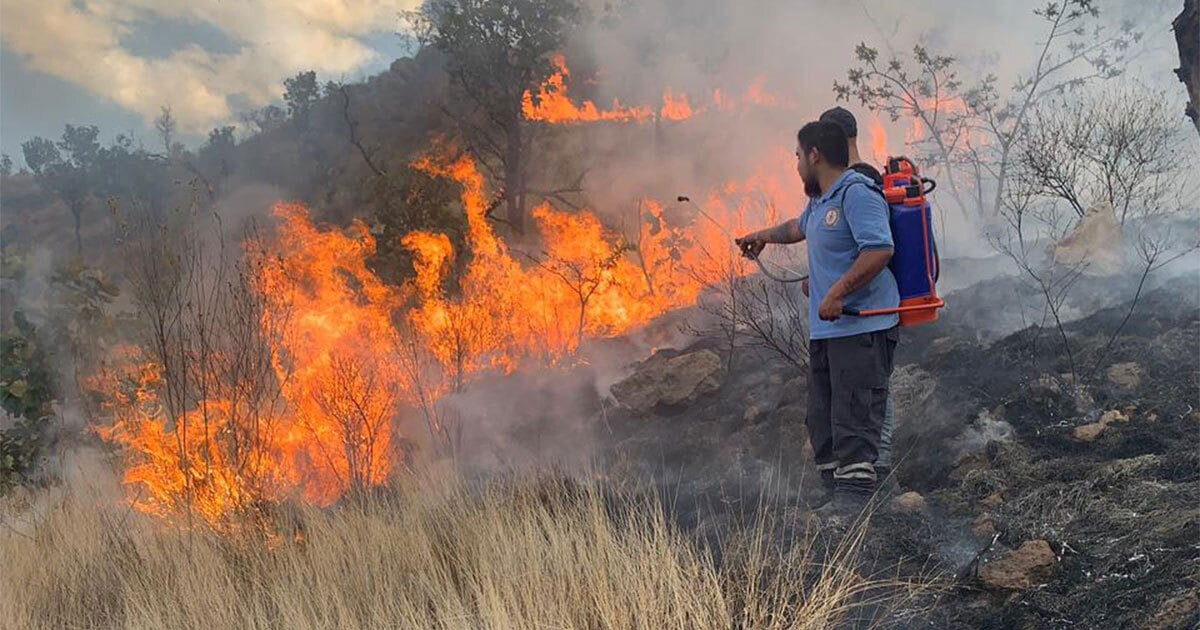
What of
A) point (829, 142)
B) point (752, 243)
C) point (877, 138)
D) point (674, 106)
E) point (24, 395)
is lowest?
point (24, 395)

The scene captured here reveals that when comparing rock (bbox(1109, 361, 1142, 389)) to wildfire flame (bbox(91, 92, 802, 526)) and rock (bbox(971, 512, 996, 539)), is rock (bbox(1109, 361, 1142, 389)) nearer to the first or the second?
rock (bbox(971, 512, 996, 539))

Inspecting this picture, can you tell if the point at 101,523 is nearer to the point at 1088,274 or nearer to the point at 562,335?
the point at 562,335

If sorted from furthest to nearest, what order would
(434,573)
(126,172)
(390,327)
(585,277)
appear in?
(126,172) < (585,277) < (390,327) < (434,573)

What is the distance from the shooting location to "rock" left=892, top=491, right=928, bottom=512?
11.7 feet

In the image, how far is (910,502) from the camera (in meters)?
3.63

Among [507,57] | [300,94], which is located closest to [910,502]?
[507,57]

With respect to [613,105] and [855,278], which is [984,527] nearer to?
[855,278]

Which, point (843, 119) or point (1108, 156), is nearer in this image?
point (843, 119)

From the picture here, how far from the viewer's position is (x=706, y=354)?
8.66m

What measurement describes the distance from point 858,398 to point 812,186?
3.34 feet

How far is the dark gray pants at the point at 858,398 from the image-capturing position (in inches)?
118

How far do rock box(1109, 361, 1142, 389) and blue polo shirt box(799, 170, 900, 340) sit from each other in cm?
319

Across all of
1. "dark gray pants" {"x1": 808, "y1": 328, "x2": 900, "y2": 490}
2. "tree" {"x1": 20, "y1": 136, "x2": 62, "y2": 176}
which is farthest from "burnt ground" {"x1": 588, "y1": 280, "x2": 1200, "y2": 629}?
"tree" {"x1": 20, "y1": 136, "x2": 62, "y2": 176}

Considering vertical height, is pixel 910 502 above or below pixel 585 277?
below
